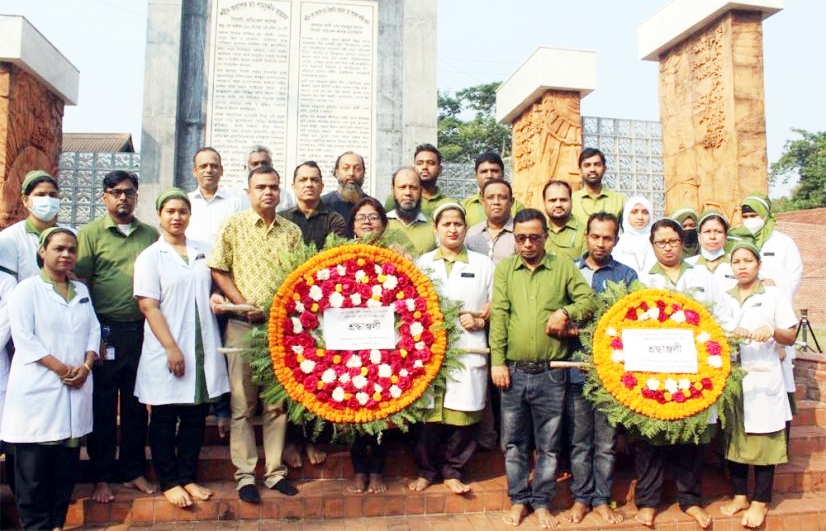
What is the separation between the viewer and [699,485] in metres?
3.64

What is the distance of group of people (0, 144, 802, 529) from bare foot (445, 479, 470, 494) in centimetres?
1

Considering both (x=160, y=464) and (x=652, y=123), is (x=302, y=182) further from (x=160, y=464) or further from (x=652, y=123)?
(x=652, y=123)

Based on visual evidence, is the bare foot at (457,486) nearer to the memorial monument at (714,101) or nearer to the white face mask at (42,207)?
the white face mask at (42,207)

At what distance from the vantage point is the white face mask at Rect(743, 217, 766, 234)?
4766 mm

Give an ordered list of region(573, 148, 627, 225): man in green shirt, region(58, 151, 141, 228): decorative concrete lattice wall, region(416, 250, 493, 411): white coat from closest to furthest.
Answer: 1. region(416, 250, 493, 411): white coat
2. region(573, 148, 627, 225): man in green shirt
3. region(58, 151, 141, 228): decorative concrete lattice wall

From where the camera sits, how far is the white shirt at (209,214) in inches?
172

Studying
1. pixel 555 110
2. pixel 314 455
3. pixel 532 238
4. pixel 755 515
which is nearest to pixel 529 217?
pixel 532 238

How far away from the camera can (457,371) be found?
3455mm

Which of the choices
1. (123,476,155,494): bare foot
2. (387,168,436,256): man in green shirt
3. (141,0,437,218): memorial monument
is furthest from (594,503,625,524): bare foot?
(141,0,437,218): memorial monument

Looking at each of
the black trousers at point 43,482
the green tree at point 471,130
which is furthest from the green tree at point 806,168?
the black trousers at point 43,482

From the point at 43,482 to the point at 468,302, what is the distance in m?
2.47

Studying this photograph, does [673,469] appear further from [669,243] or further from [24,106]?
[24,106]

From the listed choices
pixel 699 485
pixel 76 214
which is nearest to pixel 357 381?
pixel 699 485

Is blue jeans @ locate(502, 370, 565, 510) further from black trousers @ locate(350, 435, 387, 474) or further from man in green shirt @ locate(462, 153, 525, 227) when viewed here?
man in green shirt @ locate(462, 153, 525, 227)
